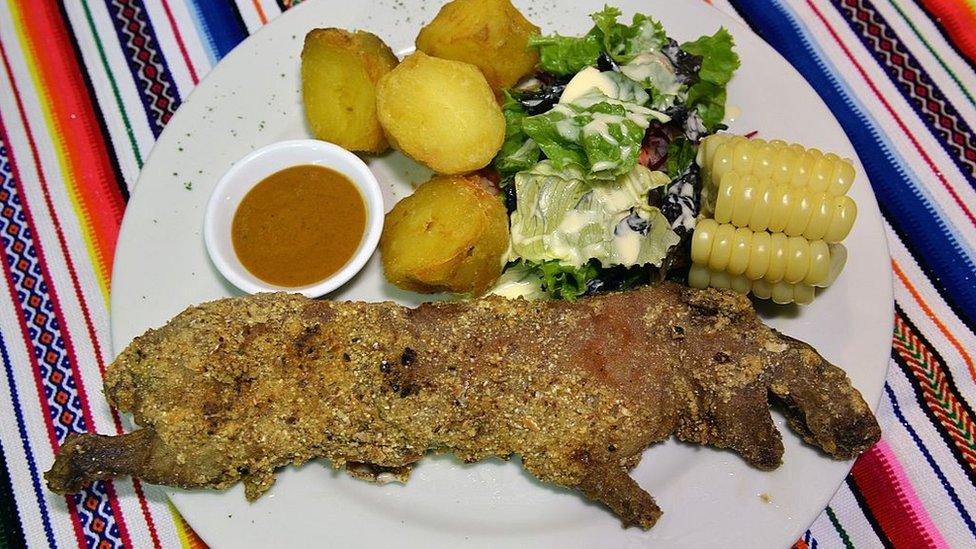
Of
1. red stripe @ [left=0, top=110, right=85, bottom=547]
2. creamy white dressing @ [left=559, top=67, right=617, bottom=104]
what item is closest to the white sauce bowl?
creamy white dressing @ [left=559, top=67, right=617, bottom=104]

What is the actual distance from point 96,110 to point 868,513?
380cm

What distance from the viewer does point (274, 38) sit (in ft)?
11.5

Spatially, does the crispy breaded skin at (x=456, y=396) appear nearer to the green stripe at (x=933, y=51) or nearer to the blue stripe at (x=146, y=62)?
the blue stripe at (x=146, y=62)

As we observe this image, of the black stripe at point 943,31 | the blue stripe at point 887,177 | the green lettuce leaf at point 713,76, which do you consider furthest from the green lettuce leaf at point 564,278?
the black stripe at point 943,31

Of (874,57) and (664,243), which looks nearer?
(664,243)

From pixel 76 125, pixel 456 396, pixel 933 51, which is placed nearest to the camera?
pixel 456 396

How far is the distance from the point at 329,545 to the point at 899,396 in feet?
7.73

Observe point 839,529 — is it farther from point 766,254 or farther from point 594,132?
point 594,132

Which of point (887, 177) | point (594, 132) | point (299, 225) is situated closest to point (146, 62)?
point (299, 225)

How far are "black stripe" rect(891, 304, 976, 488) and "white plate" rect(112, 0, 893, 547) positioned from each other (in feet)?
1.19

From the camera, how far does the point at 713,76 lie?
3311 mm

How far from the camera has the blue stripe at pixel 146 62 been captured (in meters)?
3.67

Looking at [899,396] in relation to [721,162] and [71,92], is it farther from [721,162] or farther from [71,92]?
[71,92]

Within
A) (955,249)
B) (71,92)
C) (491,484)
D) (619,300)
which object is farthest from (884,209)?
(71,92)
